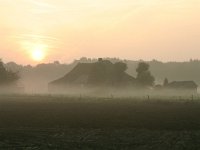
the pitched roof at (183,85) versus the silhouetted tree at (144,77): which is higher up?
the silhouetted tree at (144,77)

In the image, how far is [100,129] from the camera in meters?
35.0

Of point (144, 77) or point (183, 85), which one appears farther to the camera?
point (183, 85)

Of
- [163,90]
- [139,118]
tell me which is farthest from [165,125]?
[163,90]

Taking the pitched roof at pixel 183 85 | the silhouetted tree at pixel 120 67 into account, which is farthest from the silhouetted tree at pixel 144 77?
the pitched roof at pixel 183 85

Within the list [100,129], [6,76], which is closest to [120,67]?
[6,76]

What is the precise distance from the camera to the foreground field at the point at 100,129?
89.6 ft

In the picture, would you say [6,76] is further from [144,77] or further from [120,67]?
[144,77]

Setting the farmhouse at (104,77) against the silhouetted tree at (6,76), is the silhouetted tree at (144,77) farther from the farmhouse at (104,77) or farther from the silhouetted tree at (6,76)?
the silhouetted tree at (6,76)

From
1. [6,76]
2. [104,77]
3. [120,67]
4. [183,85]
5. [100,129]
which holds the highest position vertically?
[120,67]

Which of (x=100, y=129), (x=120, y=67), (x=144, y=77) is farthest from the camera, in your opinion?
(x=120, y=67)

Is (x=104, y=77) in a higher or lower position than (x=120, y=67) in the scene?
lower

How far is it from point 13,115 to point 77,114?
6870 millimetres

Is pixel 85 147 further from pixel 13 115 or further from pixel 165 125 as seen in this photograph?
pixel 13 115

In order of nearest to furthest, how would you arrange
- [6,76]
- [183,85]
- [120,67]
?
1. [6,76]
2. [120,67]
3. [183,85]
